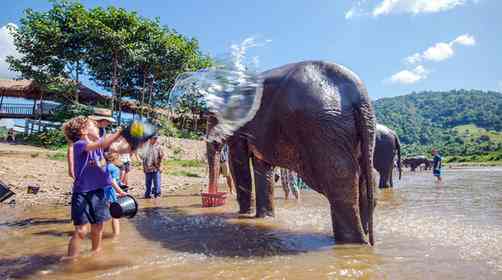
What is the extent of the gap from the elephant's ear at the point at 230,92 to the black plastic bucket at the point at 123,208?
154cm

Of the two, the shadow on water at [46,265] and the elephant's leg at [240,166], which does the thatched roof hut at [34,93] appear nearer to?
the elephant's leg at [240,166]

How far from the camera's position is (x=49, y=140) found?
23.1 m

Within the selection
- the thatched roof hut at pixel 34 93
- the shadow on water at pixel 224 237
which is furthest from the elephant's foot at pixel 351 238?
the thatched roof hut at pixel 34 93

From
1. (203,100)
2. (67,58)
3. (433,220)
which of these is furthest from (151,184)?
(67,58)

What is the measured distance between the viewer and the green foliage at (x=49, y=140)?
22.8 m

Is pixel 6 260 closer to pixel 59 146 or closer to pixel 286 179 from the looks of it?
pixel 286 179

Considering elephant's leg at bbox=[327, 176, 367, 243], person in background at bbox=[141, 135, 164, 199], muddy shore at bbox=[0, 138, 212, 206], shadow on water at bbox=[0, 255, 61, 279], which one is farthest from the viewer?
person in background at bbox=[141, 135, 164, 199]

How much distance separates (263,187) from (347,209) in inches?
82.9

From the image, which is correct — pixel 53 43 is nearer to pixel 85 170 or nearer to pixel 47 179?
pixel 47 179

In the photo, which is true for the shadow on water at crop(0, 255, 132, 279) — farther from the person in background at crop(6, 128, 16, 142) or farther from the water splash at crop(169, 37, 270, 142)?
the person in background at crop(6, 128, 16, 142)

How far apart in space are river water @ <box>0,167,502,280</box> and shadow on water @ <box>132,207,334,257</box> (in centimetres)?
1

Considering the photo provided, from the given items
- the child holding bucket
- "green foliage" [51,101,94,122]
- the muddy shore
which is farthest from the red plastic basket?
"green foliage" [51,101,94,122]

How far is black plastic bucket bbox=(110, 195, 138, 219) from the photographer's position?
393 centimetres

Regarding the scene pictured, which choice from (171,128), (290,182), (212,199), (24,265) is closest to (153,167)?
(212,199)
